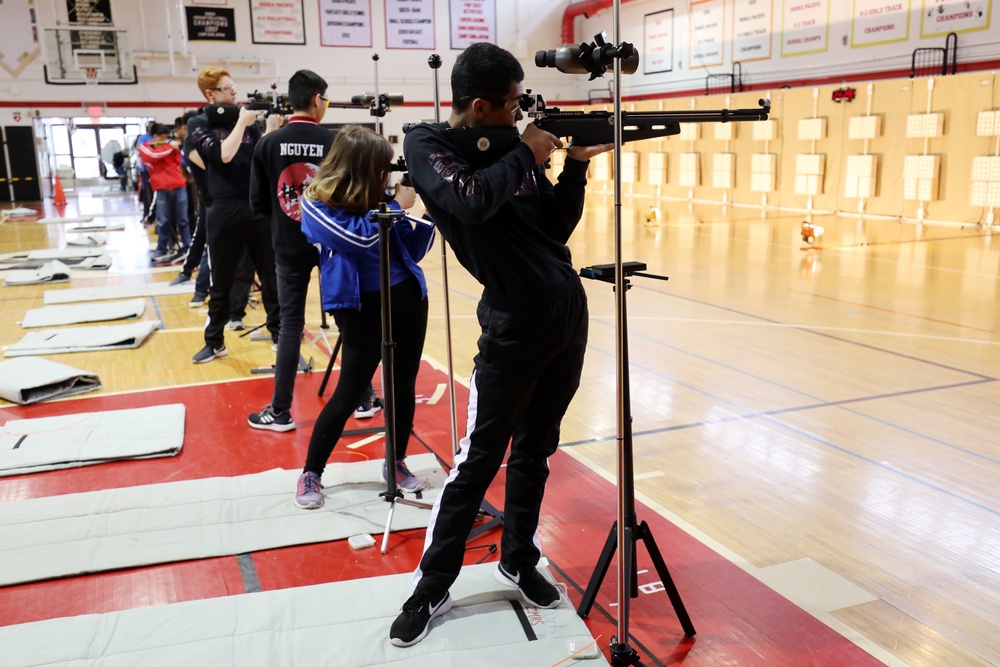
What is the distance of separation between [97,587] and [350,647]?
3.10 feet

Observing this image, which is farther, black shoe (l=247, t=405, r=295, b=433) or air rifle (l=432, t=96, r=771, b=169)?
black shoe (l=247, t=405, r=295, b=433)

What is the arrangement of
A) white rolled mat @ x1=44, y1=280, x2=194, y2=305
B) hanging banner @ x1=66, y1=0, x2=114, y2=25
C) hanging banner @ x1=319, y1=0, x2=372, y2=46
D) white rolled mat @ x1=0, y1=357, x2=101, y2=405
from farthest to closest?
1. hanging banner @ x1=319, y1=0, x2=372, y2=46
2. hanging banner @ x1=66, y1=0, x2=114, y2=25
3. white rolled mat @ x1=44, y1=280, x2=194, y2=305
4. white rolled mat @ x1=0, y1=357, x2=101, y2=405

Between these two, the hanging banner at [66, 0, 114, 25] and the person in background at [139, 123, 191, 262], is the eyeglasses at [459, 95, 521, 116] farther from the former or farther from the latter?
the hanging banner at [66, 0, 114, 25]

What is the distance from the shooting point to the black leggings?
284 cm

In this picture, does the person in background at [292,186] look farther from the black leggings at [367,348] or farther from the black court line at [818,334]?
the black court line at [818,334]

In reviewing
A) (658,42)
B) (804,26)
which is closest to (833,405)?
(804,26)

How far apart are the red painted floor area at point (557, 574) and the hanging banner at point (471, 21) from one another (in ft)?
60.8

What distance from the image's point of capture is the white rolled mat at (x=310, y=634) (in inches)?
79.2

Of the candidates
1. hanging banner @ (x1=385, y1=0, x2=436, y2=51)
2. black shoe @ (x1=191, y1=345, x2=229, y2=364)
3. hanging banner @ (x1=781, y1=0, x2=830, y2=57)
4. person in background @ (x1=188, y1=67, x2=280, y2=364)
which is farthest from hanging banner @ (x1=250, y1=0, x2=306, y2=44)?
black shoe @ (x1=191, y1=345, x2=229, y2=364)

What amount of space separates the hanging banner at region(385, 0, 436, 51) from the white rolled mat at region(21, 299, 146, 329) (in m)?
15.0

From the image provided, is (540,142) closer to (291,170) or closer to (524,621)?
(524,621)

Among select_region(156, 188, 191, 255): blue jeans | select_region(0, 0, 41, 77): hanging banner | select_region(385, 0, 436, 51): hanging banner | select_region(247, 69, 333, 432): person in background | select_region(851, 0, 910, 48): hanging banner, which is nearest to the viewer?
select_region(247, 69, 333, 432): person in background

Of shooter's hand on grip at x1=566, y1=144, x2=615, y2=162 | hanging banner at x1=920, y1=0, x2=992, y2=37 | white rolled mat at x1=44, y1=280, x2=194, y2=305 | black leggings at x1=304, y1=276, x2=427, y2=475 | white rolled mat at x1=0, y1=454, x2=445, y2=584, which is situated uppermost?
hanging banner at x1=920, y1=0, x2=992, y2=37

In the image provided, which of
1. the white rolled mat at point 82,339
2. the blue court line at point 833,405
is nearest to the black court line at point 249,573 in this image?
the blue court line at point 833,405
